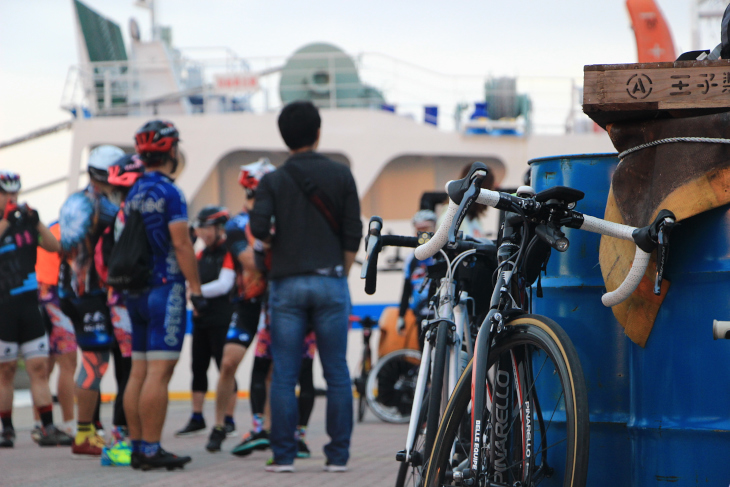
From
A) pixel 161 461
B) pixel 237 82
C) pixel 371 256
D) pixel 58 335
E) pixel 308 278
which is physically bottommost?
pixel 161 461

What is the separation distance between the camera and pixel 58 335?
718cm

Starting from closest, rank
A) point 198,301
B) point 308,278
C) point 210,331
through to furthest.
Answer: point 308,278 < point 198,301 < point 210,331

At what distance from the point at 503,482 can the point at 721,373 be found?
0.69 metres

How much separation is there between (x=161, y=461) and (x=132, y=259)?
1135mm

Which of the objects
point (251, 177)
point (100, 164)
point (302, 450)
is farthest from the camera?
point (251, 177)

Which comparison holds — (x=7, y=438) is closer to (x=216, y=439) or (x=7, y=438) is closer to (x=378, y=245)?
(x=216, y=439)

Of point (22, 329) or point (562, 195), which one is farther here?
point (22, 329)

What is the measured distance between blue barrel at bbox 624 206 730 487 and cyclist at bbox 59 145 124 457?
13.4 ft

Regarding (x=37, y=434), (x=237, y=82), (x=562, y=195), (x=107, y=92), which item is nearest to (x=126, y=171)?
(x=37, y=434)

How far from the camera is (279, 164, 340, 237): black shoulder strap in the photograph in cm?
495

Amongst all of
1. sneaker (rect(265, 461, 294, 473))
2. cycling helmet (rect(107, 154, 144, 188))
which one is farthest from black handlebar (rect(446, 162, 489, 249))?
cycling helmet (rect(107, 154, 144, 188))

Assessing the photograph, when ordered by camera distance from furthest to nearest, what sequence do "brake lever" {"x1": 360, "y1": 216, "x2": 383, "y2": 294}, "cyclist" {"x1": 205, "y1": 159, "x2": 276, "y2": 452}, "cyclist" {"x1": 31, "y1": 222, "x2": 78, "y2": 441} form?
"cyclist" {"x1": 31, "y1": 222, "x2": 78, "y2": 441}
"cyclist" {"x1": 205, "y1": 159, "x2": 276, "y2": 452}
"brake lever" {"x1": 360, "y1": 216, "x2": 383, "y2": 294}

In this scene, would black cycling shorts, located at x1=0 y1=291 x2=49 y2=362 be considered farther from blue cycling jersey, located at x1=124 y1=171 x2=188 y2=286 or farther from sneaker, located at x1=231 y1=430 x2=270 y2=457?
blue cycling jersey, located at x1=124 y1=171 x2=188 y2=286

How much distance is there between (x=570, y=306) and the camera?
9.31 ft
